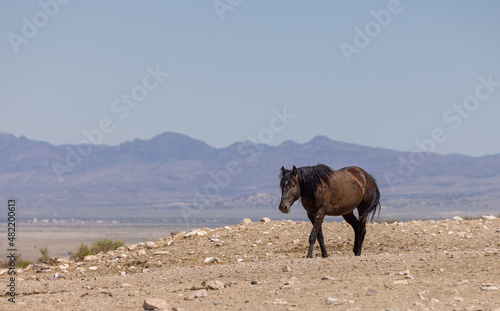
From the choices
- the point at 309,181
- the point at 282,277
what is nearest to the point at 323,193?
the point at 309,181

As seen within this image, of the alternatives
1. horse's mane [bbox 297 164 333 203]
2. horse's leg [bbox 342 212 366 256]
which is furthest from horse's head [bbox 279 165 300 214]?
horse's leg [bbox 342 212 366 256]

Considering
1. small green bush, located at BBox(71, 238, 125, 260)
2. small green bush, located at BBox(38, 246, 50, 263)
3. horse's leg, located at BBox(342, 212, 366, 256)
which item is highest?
horse's leg, located at BBox(342, 212, 366, 256)

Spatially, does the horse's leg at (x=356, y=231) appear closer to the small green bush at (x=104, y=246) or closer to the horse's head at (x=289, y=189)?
the horse's head at (x=289, y=189)

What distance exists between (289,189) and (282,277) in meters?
3.24

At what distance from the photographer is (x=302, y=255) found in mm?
16609

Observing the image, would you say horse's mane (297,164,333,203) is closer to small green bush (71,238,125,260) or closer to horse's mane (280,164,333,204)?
horse's mane (280,164,333,204)

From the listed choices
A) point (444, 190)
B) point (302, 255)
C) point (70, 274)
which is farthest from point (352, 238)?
point (444, 190)

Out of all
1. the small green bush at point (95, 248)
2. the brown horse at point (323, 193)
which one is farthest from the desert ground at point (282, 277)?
the small green bush at point (95, 248)

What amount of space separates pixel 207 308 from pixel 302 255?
7.02 metres

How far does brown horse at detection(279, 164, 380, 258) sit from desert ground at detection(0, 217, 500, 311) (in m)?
1.24

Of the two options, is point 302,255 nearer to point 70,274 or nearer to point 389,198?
point 70,274

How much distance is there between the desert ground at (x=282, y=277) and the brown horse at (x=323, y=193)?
124 centimetres

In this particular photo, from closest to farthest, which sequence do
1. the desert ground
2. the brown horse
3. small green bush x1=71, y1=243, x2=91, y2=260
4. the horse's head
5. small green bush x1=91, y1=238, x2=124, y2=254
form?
the desert ground, the horse's head, the brown horse, small green bush x1=71, y1=243, x2=91, y2=260, small green bush x1=91, y1=238, x2=124, y2=254

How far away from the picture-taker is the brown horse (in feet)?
48.4
